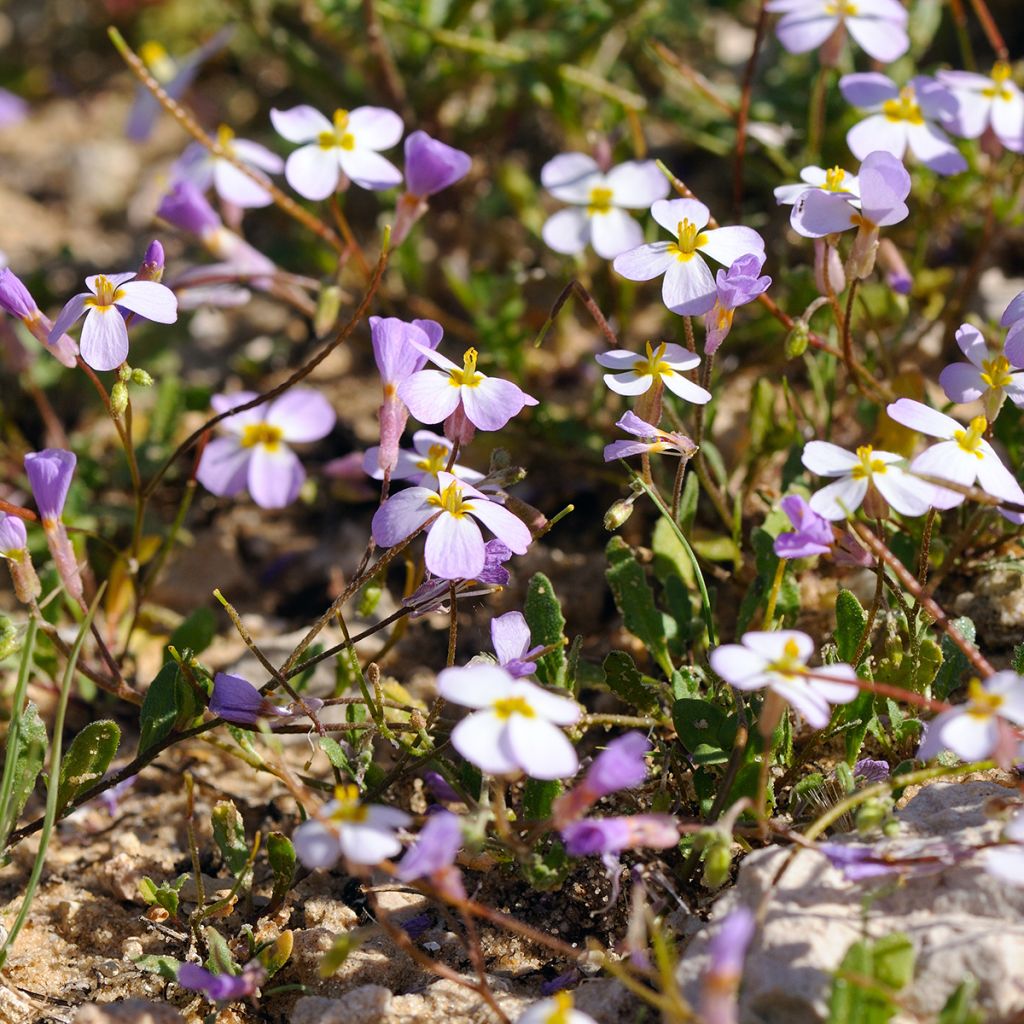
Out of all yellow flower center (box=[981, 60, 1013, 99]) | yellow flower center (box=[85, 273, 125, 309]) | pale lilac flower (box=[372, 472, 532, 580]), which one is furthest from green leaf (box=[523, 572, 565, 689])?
yellow flower center (box=[981, 60, 1013, 99])

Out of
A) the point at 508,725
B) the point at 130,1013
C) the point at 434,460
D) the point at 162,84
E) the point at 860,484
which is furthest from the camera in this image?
→ the point at 162,84

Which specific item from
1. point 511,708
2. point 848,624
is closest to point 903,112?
point 848,624

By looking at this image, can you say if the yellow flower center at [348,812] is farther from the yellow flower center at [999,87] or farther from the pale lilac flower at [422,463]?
the yellow flower center at [999,87]

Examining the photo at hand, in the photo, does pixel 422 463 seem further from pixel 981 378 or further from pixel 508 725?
pixel 981 378

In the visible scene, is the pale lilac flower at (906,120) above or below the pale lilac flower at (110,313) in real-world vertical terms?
above

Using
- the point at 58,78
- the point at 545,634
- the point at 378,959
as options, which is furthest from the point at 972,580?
the point at 58,78

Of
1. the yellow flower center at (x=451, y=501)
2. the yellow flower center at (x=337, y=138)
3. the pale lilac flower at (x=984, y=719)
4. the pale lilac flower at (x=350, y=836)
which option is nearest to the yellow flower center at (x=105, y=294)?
the yellow flower center at (x=451, y=501)

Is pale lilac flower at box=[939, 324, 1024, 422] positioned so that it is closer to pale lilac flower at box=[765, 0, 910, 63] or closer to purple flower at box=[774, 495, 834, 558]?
purple flower at box=[774, 495, 834, 558]
